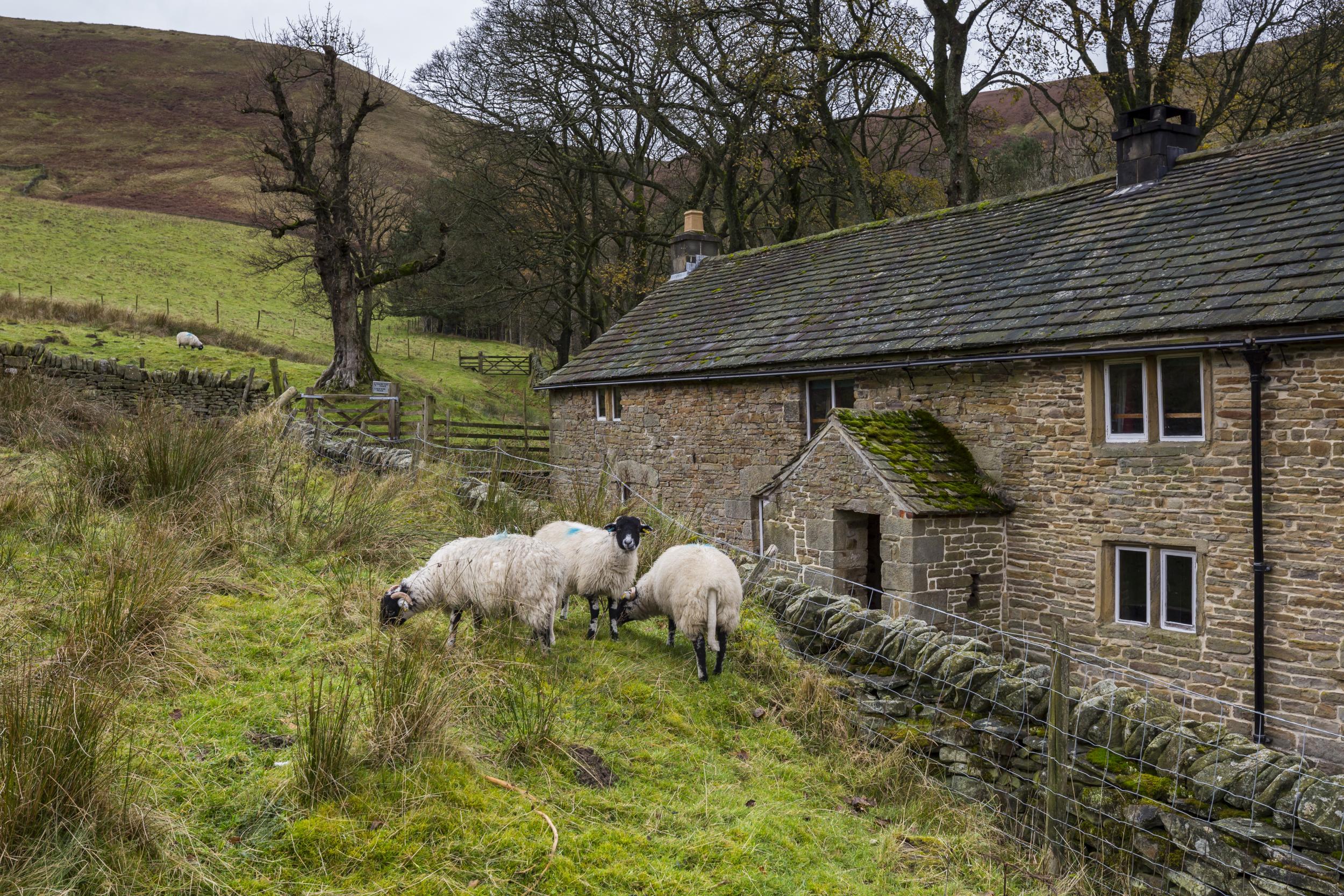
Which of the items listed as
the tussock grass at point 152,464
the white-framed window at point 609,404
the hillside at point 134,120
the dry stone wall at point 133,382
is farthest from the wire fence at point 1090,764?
the hillside at point 134,120

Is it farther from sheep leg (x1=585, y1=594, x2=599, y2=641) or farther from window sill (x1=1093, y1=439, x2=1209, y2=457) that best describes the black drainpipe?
sheep leg (x1=585, y1=594, x2=599, y2=641)

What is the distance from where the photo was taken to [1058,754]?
6.01m

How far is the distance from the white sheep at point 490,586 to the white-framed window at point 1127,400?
8.54m

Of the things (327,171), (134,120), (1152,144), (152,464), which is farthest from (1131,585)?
(134,120)

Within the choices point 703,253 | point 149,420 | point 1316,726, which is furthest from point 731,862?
point 703,253

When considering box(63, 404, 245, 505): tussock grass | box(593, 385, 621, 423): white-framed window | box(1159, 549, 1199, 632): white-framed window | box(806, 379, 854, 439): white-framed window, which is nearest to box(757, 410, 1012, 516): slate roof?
box(806, 379, 854, 439): white-framed window

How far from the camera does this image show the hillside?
212 ft

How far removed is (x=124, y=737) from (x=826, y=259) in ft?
55.0

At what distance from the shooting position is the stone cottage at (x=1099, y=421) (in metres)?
10.1

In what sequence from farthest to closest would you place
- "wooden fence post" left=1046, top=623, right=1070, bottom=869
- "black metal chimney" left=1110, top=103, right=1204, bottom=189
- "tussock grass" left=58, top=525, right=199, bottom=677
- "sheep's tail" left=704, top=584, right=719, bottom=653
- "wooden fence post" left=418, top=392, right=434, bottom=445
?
"wooden fence post" left=418, top=392, right=434, bottom=445
"black metal chimney" left=1110, top=103, right=1204, bottom=189
"sheep's tail" left=704, top=584, right=719, bottom=653
"wooden fence post" left=1046, top=623, right=1070, bottom=869
"tussock grass" left=58, top=525, right=199, bottom=677

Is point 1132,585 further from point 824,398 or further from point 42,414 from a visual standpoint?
point 42,414

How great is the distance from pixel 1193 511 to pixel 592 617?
25.9 ft

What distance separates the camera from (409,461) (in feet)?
45.6

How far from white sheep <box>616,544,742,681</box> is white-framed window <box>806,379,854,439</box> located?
26.8 feet
